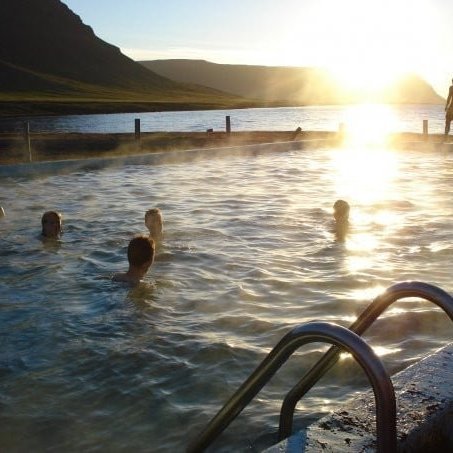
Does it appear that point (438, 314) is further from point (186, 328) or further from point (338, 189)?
point (338, 189)

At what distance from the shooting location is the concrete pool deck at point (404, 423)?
2830mm

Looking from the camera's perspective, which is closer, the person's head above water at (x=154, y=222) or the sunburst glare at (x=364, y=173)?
the person's head above water at (x=154, y=222)

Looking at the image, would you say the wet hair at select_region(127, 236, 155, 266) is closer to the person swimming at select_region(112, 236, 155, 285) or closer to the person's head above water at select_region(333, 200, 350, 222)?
the person swimming at select_region(112, 236, 155, 285)

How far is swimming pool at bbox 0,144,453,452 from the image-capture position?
4.43m

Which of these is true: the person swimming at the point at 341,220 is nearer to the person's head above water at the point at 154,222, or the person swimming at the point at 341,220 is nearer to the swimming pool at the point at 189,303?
the swimming pool at the point at 189,303

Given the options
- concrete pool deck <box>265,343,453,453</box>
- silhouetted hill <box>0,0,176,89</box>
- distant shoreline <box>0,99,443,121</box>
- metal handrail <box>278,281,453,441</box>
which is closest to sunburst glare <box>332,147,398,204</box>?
concrete pool deck <box>265,343,453,453</box>

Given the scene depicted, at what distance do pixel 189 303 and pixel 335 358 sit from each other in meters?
4.10

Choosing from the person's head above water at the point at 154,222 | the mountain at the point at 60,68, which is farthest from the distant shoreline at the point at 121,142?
the mountain at the point at 60,68

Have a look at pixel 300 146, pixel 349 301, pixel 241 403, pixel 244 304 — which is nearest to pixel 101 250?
pixel 244 304

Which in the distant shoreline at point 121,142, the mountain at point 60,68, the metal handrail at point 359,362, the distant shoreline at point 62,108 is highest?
the mountain at point 60,68

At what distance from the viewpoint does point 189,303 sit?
22.5ft

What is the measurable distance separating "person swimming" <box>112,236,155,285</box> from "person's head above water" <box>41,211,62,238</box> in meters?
2.19

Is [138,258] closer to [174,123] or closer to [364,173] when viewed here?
[364,173]

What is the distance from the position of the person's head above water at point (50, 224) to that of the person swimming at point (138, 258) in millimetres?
2190
